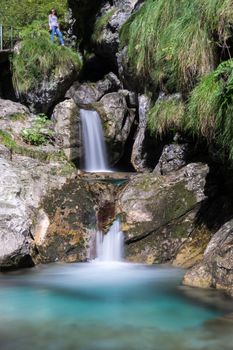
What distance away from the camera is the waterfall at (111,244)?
281 inches

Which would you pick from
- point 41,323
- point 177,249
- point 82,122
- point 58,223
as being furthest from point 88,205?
point 82,122

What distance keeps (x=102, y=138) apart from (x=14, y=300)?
27.0 ft

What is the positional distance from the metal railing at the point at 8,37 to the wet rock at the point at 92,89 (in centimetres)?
242

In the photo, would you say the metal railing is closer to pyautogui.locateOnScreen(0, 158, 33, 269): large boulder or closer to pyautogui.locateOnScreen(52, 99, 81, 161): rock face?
pyautogui.locateOnScreen(52, 99, 81, 161): rock face

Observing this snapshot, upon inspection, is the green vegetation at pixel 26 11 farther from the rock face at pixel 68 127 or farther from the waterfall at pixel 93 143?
the waterfall at pixel 93 143

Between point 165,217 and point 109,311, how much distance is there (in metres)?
2.73

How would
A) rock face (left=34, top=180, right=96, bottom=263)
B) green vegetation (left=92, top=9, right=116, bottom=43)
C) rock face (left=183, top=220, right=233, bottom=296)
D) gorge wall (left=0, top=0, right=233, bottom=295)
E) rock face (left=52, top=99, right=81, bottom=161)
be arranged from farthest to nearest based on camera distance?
green vegetation (left=92, top=9, right=116, bottom=43)
rock face (left=52, top=99, right=81, bottom=161)
rock face (left=34, top=180, right=96, bottom=263)
gorge wall (left=0, top=0, right=233, bottom=295)
rock face (left=183, top=220, right=233, bottom=296)

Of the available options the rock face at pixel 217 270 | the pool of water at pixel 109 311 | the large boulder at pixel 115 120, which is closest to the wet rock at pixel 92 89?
the large boulder at pixel 115 120

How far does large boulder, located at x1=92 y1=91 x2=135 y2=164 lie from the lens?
1311cm

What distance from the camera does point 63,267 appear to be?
6734 millimetres

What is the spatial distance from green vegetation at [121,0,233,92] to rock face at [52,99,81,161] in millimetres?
4212

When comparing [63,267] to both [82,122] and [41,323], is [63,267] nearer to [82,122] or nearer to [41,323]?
[41,323]

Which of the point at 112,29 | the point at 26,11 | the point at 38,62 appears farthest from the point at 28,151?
the point at 26,11

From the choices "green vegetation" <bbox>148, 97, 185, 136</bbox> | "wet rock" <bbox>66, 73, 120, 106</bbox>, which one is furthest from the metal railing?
"green vegetation" <bbox>148, 97, 185, 136</bbox>
